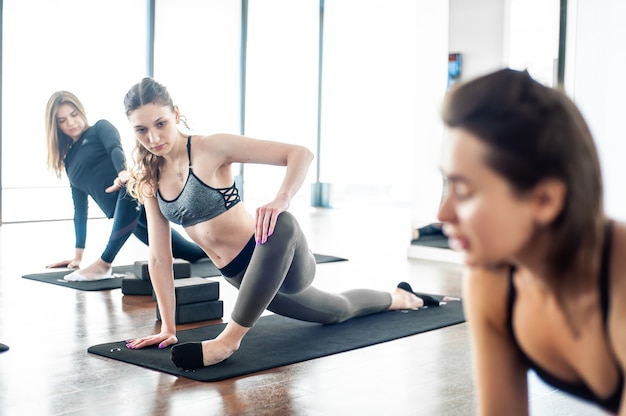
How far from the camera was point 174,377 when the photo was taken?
258 centimetres

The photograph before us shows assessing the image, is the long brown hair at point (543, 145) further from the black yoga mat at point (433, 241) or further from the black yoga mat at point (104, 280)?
the black yoga mat at point (433, 241)

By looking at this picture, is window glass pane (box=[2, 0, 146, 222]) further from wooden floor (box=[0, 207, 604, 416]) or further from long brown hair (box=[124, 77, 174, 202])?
long brown hair (box=[124, 77, 174, 202])

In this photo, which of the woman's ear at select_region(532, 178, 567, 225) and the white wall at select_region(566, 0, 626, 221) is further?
the white wall at select_region(566, 0, 626, 221)

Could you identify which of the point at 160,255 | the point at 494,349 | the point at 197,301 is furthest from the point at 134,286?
the point at 494,349

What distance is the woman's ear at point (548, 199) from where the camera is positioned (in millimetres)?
775

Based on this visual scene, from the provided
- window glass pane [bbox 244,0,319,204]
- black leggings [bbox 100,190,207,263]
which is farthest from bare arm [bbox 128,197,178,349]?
window glass pane [bbox 244,0,319,204]

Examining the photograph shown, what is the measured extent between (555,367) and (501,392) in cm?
8

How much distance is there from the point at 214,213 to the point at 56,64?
17.7 feet

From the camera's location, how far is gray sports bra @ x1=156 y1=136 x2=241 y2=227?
8.84 ft

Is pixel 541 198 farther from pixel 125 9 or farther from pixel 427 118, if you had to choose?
pixel 125 9

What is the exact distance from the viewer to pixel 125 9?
7945 millimetres

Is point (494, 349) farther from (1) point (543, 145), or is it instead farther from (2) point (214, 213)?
(2) point (214, 213)

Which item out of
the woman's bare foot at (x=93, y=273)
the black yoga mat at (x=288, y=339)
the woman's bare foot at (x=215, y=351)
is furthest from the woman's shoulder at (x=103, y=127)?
the woman's bare foot at (x=215, y=351)

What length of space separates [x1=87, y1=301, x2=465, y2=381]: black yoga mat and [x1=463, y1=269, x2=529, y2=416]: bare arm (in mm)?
1659
